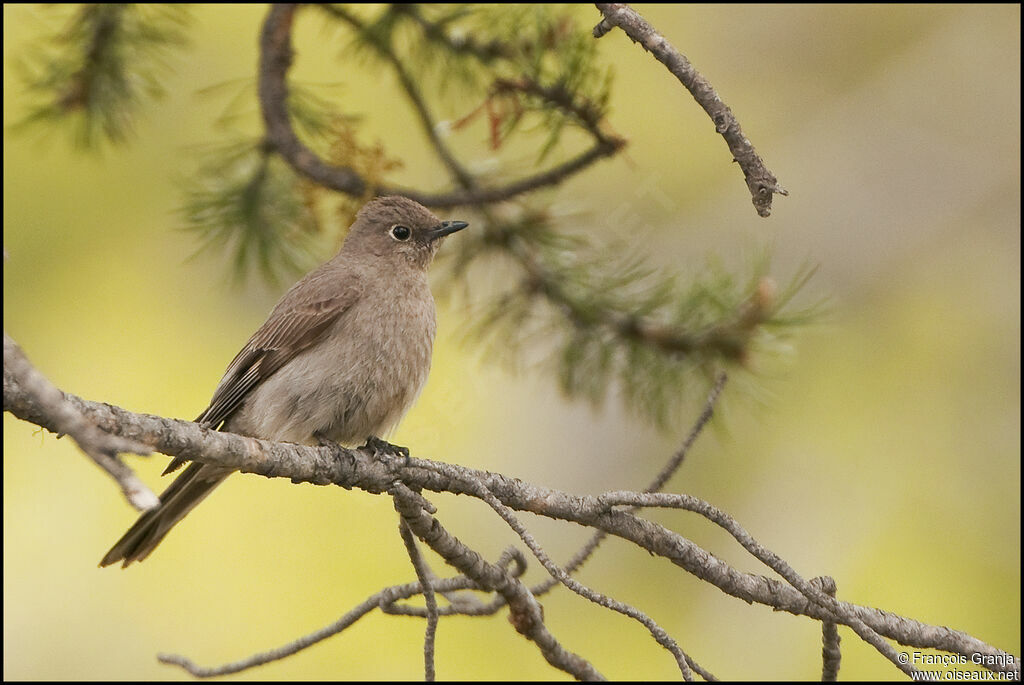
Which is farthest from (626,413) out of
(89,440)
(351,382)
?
(89,440)

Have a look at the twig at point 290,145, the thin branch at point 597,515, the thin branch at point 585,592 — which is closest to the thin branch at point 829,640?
the thin branch at point 597,515

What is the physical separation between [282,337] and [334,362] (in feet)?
1.06

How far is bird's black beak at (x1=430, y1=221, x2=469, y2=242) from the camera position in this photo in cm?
466

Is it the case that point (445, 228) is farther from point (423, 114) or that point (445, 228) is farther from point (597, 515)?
point (597, 515)

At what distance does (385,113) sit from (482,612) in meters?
4.88

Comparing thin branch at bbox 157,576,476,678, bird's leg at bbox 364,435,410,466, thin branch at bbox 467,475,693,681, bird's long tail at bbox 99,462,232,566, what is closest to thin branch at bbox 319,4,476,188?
bird's leg at bbox 364,435,410,466

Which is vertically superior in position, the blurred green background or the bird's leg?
the blurred green background

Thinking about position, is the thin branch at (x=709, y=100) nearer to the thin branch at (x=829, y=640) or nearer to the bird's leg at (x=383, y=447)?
the thin branch at (x=829, y=640)

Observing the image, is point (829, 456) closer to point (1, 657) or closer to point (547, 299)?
point (547, 299)

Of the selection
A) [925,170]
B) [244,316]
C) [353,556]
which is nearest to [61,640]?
[353,556]

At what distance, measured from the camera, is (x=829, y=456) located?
23.4 ft

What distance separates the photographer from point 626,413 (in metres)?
4.42

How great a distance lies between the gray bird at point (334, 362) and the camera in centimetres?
452

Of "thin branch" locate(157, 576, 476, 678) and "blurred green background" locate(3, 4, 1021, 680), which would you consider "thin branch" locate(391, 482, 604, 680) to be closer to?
"thin branch" locate(157, 576, 476, 678)
